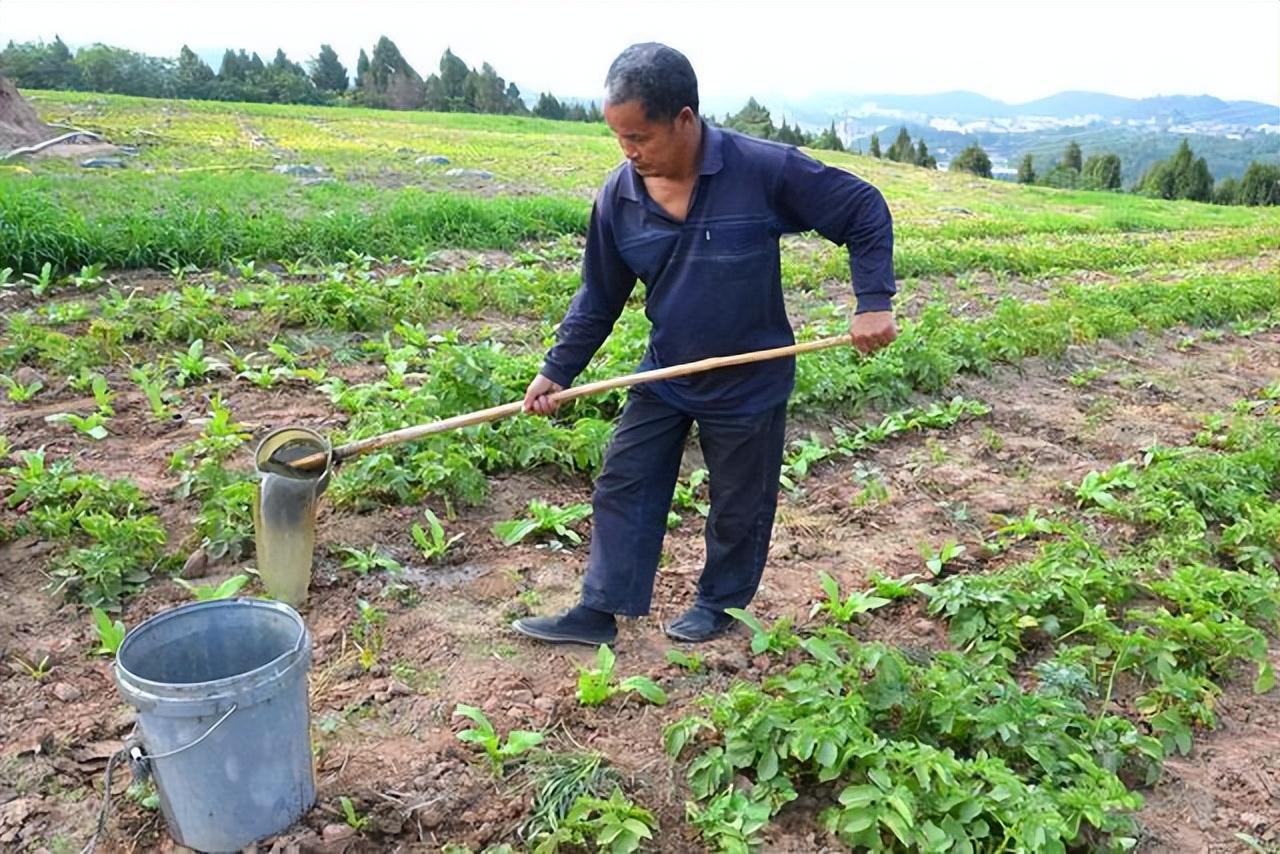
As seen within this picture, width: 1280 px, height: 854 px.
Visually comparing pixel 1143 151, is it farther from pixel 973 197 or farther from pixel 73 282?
pixel 73 282

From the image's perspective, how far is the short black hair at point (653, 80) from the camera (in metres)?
2.63

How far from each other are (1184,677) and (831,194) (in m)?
1.74

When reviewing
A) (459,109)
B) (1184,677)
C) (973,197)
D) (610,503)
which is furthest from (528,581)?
(459,109)

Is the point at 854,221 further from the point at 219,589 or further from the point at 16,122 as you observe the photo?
the point at 16,122

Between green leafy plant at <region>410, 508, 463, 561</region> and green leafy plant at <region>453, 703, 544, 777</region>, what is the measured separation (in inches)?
43.5

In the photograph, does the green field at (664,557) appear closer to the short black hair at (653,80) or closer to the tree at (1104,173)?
the short black hair at (653,80)

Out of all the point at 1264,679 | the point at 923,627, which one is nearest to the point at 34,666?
the point at 923,627

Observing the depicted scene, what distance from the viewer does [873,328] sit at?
2932 mm

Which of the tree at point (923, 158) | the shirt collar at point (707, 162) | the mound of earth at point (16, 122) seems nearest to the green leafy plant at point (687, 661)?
the shirt collar at point (707, 162)

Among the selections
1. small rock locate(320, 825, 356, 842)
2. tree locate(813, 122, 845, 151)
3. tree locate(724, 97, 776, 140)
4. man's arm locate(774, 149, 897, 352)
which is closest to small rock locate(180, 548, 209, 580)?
small rock locate(320, 825, 356, 842)

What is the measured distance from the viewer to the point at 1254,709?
3.08m

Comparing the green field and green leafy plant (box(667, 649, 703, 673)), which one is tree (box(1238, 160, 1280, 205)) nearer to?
the green field

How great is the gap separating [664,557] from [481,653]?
999 millimetres

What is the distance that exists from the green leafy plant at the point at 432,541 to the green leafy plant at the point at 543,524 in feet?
0.62
